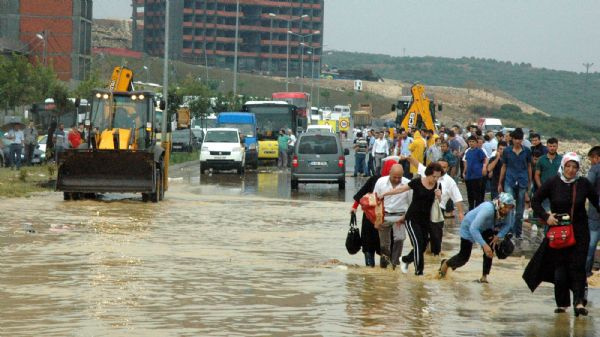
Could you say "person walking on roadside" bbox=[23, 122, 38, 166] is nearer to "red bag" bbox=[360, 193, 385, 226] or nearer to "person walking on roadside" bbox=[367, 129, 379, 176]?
"person walking on roadside" bbox=[367, 129, 379, 176]

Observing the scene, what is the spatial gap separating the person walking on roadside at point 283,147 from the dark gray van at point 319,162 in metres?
14.9

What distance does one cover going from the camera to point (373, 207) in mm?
17391

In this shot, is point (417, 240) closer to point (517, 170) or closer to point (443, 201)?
point (443, 201)

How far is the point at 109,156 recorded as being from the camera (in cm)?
2975

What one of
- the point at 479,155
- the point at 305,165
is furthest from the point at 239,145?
the point at 479,155

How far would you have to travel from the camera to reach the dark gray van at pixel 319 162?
39750 millimetres

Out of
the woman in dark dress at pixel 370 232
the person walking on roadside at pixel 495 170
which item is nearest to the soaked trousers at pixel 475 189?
the person walking on roadside at pixel 495 170

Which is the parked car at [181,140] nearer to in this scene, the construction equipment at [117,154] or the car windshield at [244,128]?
the car windshield at [244,128]

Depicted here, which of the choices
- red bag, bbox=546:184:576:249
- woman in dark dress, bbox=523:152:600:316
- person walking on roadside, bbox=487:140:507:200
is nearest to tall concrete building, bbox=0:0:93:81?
person walking on roadside, bbox=487:140:507:200

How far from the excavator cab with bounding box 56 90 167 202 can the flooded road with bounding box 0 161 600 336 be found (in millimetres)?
2848

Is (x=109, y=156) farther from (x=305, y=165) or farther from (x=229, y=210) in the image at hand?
(x=305, y=165)

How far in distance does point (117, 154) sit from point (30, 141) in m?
17.9

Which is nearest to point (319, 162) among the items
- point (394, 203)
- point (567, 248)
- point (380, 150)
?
point (380, 150)

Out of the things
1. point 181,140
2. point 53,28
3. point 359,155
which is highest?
point 53,28
